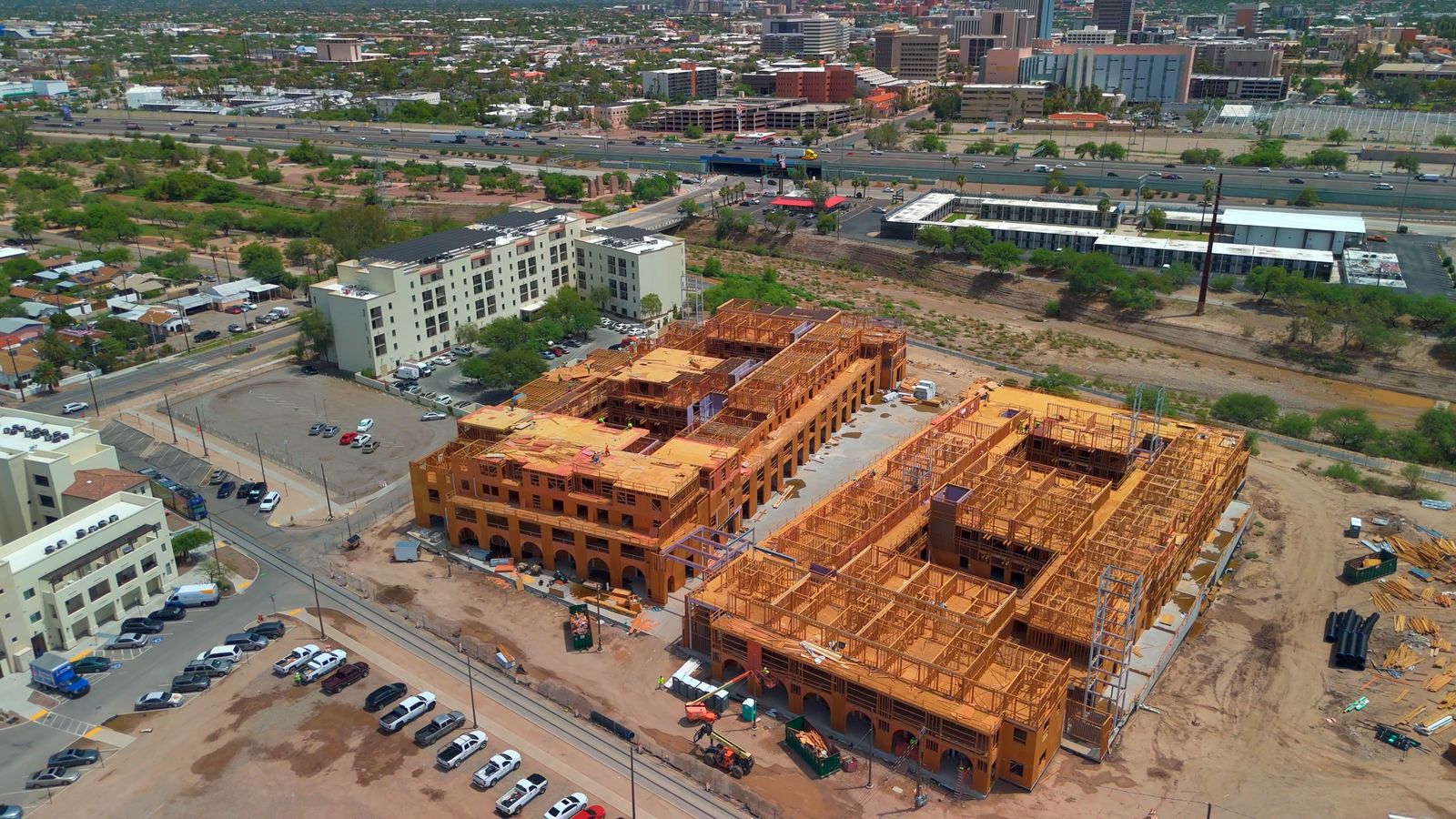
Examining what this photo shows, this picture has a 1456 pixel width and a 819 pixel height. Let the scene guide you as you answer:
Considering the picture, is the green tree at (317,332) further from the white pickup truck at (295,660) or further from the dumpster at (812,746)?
the dumpster at (812,746)

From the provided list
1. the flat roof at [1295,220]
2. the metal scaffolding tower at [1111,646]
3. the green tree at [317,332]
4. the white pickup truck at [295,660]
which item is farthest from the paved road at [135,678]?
the flat roof at [1295,220]

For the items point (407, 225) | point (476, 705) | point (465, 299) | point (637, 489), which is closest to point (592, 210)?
point (407, 225)

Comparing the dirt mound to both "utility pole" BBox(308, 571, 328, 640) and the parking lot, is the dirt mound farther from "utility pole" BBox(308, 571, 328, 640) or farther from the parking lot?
the parking lot

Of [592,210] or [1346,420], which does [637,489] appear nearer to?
[1346,420]

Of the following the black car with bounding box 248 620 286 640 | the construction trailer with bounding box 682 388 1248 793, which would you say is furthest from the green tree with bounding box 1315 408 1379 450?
the black car with bounding box 248 620 286 640

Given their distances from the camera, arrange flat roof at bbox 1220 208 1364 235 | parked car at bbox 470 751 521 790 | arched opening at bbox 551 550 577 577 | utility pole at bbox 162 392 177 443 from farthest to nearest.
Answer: flat roof at bbox 1220 208 1364 235 → utility pole at bbox 162 392 177 443 → arched opening at bbox 551 550 577 577 → parked car at bbox 470 751 521 790
